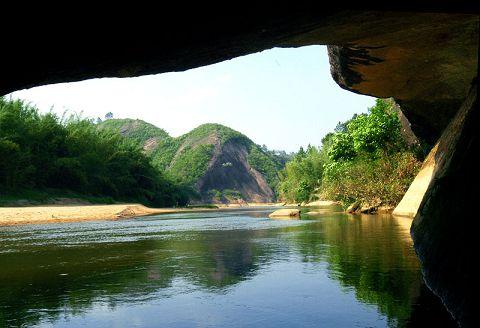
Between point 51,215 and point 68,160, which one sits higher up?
point 68,160

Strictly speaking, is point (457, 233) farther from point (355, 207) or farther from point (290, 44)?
point (355, 207)

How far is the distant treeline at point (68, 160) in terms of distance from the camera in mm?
35325

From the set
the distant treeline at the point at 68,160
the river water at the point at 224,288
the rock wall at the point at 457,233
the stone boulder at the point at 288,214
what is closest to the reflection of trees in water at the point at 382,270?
the river water at the point at 224,288

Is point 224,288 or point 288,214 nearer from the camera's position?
point 224,288

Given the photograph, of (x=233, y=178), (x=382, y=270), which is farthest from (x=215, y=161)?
(x=382, y=270)

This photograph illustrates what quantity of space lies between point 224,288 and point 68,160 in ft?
126

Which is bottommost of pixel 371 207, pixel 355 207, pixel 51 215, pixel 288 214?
pixel 288 214

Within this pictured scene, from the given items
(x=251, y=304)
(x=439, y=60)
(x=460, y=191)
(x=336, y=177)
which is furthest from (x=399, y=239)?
(x=336, y=177)

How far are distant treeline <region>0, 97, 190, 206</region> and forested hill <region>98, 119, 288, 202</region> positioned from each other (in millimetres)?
45079

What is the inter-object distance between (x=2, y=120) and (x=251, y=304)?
1453 inches

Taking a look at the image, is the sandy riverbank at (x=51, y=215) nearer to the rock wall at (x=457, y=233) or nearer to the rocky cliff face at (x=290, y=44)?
the rocky cliff face at (x=290, y=44)

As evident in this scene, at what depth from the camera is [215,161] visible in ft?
385

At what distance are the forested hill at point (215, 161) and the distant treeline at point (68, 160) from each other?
148 feet

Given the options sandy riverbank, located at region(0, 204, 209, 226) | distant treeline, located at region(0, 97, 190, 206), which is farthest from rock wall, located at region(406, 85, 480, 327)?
distant treeline, located at region(0, 97, 190, 206)
